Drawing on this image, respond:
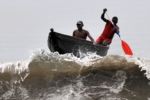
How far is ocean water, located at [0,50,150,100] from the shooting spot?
663 cm

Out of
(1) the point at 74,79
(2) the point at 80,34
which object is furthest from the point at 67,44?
(1) the point at 74,79

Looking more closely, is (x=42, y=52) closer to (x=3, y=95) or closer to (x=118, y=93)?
(x=3, y=95)

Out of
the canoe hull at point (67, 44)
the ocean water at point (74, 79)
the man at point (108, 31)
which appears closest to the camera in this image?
the ocean water at point (74, 79)

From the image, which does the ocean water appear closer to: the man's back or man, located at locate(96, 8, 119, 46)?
the man's back

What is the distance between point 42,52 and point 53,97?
1.41 m

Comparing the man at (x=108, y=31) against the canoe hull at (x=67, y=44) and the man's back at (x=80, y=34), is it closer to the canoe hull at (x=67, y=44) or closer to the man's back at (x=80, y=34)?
the man's back at (x=80, y=34)

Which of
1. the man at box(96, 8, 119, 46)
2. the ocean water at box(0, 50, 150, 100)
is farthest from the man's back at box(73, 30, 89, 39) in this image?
the ocean water at box(0, 50, 150, 100)

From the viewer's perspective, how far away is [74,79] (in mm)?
6949

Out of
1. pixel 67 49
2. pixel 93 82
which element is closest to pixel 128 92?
pixel 93 82

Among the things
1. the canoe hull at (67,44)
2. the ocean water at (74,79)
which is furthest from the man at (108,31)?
the ocean water at (74,79)

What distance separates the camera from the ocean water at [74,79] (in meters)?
6.63

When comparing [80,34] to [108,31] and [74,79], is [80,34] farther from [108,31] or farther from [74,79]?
[74,79]

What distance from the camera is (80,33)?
10008 mm

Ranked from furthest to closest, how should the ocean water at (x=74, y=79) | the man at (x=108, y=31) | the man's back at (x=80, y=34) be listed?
1. the man at (x=108, y=31)
2. the man's back at (x=80, y=34)
3. the ocean water at (x=74, y=79)
